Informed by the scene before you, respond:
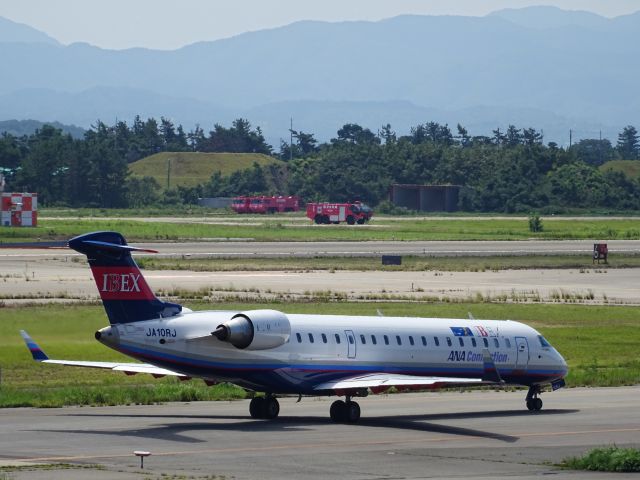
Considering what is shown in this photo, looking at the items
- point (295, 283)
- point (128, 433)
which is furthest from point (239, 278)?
point (128, 433)

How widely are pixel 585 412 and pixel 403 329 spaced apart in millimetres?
6332

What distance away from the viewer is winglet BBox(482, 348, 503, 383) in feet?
133

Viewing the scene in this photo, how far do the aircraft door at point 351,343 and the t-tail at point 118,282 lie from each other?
494 cm

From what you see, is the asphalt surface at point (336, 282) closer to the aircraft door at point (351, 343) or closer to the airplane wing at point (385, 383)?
the aircraft door at point (351, 343)

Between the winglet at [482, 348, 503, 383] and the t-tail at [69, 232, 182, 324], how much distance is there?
10069mm

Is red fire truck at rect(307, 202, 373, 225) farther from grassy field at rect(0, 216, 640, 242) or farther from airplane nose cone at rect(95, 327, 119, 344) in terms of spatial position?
airplane nose cone at rect(95, 327, 119, 344)

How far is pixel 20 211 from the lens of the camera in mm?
145500

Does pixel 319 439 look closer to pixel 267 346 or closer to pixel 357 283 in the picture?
pixel 267 346

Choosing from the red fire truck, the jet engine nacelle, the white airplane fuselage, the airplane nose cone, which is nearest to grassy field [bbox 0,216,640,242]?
the red fire truck

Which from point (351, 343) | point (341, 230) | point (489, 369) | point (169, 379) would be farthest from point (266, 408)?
point (341, 230)

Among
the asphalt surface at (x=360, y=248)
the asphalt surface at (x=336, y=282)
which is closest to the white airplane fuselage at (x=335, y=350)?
the asphalt surface at (x=336, y=282)

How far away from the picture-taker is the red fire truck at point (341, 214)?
579 feet

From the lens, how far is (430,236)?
14388cm

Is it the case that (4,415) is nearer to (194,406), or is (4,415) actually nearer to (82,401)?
(82,401)
